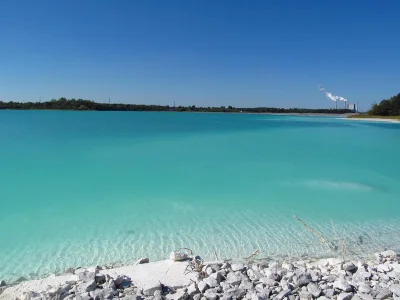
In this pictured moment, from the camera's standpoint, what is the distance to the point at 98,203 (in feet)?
24.2

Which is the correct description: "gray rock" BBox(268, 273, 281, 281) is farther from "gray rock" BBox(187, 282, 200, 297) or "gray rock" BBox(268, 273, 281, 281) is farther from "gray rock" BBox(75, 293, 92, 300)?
"gray rock" BBox(75, 293, 92, 300)

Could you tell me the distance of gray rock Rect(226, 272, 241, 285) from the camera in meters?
3.06

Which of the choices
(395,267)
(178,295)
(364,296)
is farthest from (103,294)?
(395,267)

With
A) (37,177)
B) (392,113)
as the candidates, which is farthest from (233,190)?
(392,113)

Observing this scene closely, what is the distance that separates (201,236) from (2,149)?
1524 cm

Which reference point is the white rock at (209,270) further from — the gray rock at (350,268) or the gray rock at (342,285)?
the gray rock at (350,268)

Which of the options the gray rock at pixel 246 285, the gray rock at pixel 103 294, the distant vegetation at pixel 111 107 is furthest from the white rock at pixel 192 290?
the distant vegetation at pixel 111 107

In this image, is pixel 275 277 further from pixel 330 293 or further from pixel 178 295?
pixel 178 295

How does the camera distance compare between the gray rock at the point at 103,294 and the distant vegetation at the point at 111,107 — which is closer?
the gray rock at the point at 103,294

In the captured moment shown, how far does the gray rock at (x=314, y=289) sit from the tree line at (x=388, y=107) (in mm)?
71504

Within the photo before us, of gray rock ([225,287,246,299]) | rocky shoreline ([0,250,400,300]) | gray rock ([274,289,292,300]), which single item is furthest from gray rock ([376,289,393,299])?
gray rock ([225,287,246,299])

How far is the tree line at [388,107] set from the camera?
210 ft

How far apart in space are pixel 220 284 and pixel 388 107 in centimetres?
7493

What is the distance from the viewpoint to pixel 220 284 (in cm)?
302
